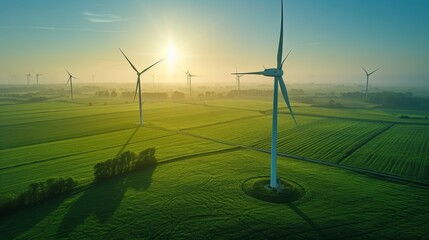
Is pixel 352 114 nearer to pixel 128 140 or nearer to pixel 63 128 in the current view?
pixel 128 140

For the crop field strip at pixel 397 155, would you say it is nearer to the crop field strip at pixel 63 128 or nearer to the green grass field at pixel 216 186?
the green grass field at pixel 216 186

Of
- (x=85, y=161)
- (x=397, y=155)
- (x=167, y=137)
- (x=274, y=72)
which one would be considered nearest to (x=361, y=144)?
(x=397, y=155)

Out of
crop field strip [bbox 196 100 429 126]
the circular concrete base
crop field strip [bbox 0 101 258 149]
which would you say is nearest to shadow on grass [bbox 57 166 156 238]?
the circular concrete base

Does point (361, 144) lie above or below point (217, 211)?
above

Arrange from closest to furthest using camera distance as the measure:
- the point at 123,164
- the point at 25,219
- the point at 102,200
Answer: the point at 25,219, the point at 102,200, the point at 123,164

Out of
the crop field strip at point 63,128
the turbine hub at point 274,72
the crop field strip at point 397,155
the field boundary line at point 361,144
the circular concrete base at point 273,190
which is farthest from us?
the crop field strip at point 63,128

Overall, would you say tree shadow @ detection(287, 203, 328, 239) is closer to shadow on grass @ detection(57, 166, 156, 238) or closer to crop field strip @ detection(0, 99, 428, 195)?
shadow on grass @ detection(57, 166, 156, 238)

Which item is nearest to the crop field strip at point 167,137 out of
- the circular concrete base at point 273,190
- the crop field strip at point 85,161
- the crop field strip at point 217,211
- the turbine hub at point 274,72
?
the crop field strip at point 85,161
